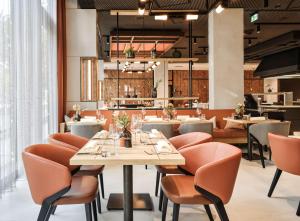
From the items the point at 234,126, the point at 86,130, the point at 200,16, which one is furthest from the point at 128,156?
the point at 200,16

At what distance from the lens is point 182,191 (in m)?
2.75

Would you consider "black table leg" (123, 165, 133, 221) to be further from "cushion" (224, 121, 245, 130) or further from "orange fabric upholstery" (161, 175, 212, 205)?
"cushion" (224, 121, 245, 130)

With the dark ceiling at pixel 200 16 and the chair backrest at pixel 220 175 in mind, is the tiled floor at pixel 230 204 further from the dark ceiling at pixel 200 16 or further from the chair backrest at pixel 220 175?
the dark ceiling at pixel 200 16

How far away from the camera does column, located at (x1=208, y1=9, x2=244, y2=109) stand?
8.27m

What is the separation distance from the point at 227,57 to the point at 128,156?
626 cm

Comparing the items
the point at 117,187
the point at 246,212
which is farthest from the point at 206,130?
the point at 246,212

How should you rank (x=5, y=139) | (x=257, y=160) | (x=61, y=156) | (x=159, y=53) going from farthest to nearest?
(x=159, y=53), (x=257, y=160), (x=5, y=139), (x=61, y=156)

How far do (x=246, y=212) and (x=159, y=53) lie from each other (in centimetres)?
1107

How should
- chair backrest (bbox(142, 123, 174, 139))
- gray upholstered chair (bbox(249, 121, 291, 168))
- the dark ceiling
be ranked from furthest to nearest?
the dark ceiling → gray upholstered chair (bbox(249, 121, 291, 168)) → chair backrest (bbox(142, 123, 174, 139))

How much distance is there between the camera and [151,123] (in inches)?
231

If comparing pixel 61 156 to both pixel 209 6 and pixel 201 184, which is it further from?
pixel 209 6

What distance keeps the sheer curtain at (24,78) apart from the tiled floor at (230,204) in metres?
0.49

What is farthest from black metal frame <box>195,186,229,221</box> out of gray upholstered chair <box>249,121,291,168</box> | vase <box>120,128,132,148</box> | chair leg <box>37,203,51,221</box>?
gray upholstered chair <box>249,121,291,168</box>

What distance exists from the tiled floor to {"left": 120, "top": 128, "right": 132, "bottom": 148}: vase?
86cm
